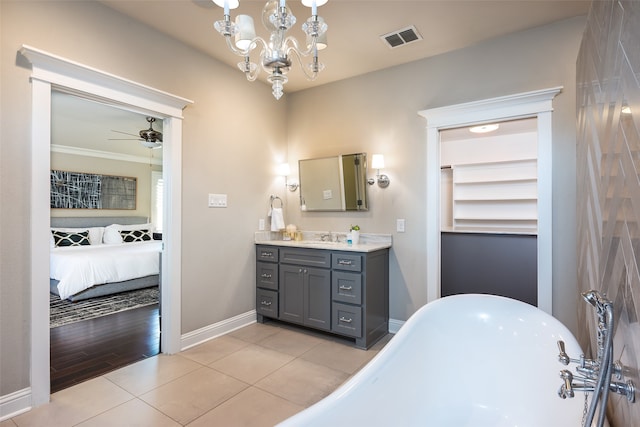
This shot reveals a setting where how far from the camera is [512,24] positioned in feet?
8.13

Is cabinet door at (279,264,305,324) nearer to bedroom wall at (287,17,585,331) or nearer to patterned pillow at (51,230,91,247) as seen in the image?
bedroom wall at (287,17,585,331)

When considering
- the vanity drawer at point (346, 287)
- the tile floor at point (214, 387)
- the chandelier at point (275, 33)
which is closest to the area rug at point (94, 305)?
the tile floor at point (214, 387)

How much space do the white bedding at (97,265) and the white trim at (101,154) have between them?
2.00 metres

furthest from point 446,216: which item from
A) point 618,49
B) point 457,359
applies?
point 618,49

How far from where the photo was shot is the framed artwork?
5.74m

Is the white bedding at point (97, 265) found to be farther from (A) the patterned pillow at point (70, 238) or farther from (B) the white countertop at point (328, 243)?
(B) the white countertop at point (328, 243)

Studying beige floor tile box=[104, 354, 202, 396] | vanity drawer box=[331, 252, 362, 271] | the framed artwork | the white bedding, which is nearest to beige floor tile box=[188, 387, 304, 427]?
beige floor tile box=[104, 354, 202, 396]

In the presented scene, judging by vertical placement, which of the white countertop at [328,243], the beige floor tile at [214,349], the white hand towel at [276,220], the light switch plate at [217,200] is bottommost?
the beige floor tile at [214,349]

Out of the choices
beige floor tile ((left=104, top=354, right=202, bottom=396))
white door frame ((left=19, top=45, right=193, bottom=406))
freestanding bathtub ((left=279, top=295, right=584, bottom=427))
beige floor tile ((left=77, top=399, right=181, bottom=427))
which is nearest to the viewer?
freestanding bathtub ((left=279, top=295, right=584, bottom=427))

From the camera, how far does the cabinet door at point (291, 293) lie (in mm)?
3160

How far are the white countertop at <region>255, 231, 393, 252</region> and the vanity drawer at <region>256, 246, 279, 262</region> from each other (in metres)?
0.06

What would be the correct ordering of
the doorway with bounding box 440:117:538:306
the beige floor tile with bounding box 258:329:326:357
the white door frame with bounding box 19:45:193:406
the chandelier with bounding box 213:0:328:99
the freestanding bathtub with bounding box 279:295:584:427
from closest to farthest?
the freestanding bathtub with bounding box 279:295:584:427 < the chandelier with bounding box 213:0:328:99 < the white door frame with bounding box 19:45:193:406 < the beige floor tile with bounding box 258:329:326:357 < the doorway with bounding box 440:117:538:306

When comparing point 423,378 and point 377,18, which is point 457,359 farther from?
point 377,18

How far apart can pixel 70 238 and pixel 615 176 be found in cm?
690
